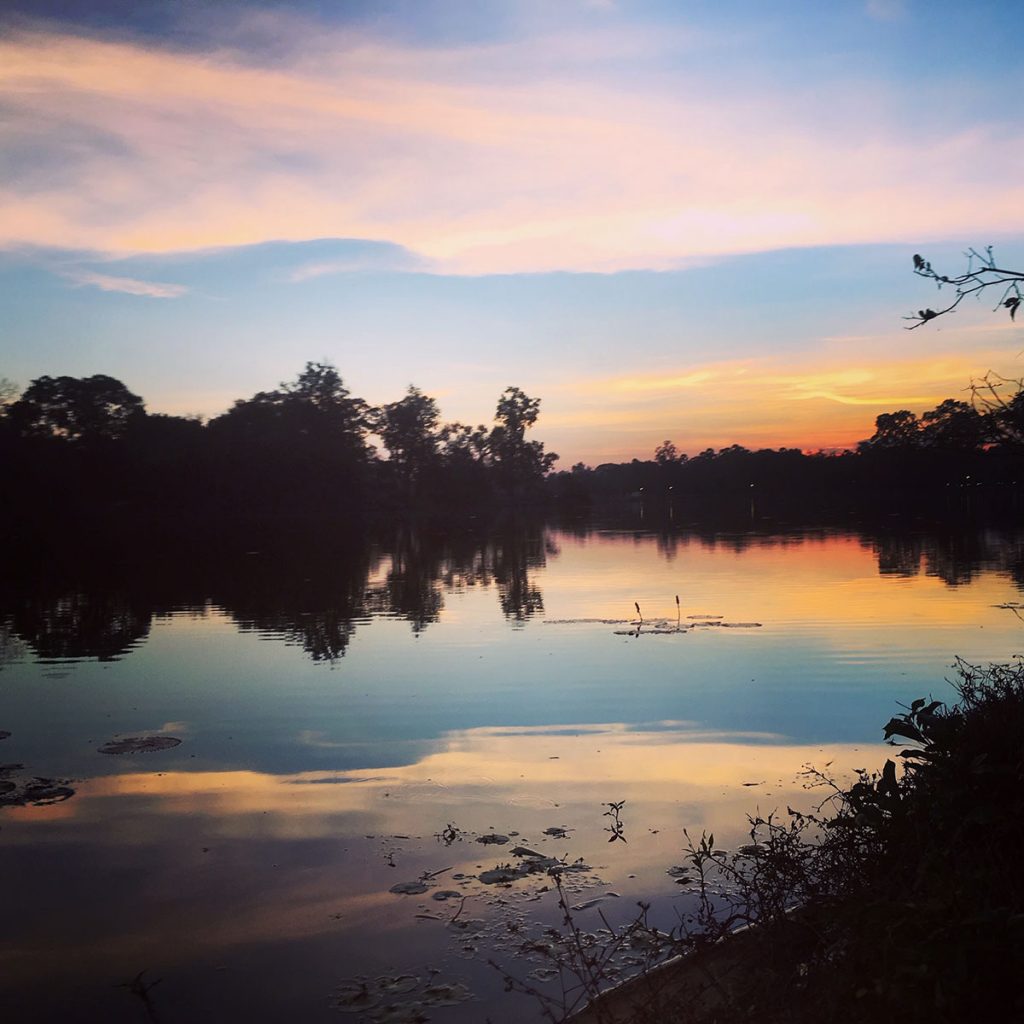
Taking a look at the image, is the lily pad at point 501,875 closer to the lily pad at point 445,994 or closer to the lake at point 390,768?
the lake at point 390,768

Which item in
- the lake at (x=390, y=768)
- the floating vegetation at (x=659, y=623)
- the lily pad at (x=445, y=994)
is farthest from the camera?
the floating vegetation at (x=659, y=623)

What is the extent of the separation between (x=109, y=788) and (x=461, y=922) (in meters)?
5.39

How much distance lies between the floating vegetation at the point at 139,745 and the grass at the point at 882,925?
7420 mm

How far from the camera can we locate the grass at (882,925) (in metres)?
4.01

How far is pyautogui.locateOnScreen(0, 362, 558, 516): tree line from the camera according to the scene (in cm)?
7712

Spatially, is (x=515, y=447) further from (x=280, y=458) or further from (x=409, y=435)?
(x=280, y=458)

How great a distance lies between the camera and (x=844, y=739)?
11938mm

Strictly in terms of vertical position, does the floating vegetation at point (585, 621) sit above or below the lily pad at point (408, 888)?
above

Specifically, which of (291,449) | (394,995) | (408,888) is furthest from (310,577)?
(291,449)

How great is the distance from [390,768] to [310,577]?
92.6 ft

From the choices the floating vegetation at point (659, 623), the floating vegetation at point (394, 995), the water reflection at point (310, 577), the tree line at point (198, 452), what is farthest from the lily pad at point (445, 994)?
the tree line at point (198, 452)

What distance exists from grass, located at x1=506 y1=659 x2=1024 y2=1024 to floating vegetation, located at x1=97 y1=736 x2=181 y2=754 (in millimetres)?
7420

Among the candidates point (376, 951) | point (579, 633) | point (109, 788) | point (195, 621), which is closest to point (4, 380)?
point (195, 621)

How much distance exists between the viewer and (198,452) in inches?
3558
